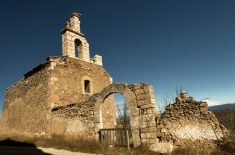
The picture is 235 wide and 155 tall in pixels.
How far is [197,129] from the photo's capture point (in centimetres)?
627

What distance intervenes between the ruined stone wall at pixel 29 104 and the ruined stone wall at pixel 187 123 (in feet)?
23.7

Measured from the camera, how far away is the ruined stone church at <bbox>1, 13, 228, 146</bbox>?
6613mm

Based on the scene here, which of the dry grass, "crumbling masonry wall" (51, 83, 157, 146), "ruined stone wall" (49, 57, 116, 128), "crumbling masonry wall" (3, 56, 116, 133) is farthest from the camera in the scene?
"ruined stone wall" (49, 57, 116, 128)

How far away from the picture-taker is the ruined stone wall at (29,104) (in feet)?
38.3

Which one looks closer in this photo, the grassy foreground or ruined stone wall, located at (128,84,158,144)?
the grassy foreground

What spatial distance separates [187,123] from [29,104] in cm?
1037

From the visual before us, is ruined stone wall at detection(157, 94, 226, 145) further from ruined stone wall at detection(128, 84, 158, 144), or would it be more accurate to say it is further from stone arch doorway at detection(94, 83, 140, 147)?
stone arch doorway at detection(94, 83, 140, 147)

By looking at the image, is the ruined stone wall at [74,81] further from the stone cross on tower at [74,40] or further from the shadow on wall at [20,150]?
the shadow on wall at [20,150]

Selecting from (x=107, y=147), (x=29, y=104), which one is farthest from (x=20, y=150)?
(x=29, y=104)

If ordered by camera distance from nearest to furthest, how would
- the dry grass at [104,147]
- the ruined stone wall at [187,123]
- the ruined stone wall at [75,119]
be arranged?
the dry grass at [104,147] < the ruined stone wall at [187,123] < the ruined stone wall at [75,119]

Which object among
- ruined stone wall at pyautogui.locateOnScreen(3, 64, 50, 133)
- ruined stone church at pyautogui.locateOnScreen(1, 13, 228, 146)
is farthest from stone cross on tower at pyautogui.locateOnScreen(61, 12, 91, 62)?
ruined stone wall at pyautogui.locateOnScreen(3, 64, 50, 133)

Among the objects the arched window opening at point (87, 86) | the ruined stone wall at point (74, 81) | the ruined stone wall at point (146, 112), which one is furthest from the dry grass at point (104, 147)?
the arched window opening at point (87, 86)

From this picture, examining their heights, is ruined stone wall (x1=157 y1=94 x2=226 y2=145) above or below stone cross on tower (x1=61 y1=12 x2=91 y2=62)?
below

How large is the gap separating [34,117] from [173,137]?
29.3 ft
